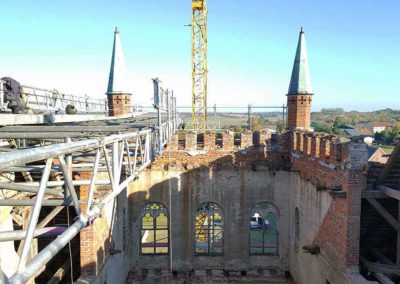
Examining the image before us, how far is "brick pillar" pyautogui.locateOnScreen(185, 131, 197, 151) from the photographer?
553 inches

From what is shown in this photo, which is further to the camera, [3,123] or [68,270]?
[68,270]

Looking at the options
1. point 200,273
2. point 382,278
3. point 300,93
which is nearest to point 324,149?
point 382,278

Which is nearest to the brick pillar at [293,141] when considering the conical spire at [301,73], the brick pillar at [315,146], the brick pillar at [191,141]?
the brick pillar at [315,146]

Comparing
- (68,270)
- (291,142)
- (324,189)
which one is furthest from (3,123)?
(291,142)

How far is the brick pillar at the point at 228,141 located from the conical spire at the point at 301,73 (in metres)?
4.01

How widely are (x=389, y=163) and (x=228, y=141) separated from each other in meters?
6.71

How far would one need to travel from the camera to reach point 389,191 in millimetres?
8406

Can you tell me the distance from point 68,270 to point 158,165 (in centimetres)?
504

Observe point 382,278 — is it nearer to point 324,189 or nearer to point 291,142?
point 324,189

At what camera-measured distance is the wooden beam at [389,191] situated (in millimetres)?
8032

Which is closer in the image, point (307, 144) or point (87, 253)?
point (87, 253)

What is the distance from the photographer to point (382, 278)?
27.0 feet

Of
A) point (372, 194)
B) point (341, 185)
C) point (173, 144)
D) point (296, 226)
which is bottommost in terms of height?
point (296, 226)

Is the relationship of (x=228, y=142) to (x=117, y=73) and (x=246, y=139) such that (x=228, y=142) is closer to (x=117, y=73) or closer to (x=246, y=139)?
(x=246, y=139)
